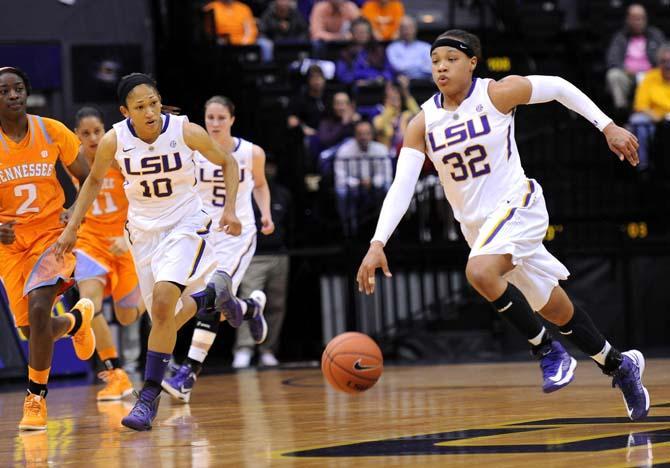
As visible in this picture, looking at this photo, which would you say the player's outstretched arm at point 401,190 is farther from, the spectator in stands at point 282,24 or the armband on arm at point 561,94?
the spectator in stands at point 282,24

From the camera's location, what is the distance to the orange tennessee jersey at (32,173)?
808cm

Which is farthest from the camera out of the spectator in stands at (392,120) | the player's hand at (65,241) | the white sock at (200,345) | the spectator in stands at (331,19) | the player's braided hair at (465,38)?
the spectator in stands at (331,19)

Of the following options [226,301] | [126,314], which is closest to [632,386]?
[226,301]

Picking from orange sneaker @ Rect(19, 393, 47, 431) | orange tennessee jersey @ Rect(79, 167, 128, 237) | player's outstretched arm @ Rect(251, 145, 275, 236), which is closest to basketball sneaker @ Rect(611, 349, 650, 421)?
orange sneaker @ Rect(19, 393, 47, 431)

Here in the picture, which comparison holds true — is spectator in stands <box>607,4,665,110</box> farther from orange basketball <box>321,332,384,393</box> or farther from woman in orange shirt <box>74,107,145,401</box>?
orange basketball <box>321,332,384,393</box>

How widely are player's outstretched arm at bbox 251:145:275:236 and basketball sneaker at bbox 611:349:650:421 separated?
13.5ft

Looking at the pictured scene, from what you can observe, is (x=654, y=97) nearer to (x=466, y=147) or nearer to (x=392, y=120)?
(x=392, y=120)

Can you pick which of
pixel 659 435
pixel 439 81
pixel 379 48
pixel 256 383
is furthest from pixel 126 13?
pixel 659 435

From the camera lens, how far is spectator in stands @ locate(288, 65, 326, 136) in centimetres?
1484

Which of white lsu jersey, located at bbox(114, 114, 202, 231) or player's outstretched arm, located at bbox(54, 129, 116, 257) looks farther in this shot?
white lsu jersey, located at bbox(114, 114, 202, 231)

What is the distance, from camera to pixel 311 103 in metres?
14.9

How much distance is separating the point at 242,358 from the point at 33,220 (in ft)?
18.2

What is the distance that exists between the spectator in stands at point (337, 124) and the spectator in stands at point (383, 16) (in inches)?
114

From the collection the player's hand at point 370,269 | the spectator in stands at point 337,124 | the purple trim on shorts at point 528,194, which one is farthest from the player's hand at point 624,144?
the spectator in stands at point 337,124
